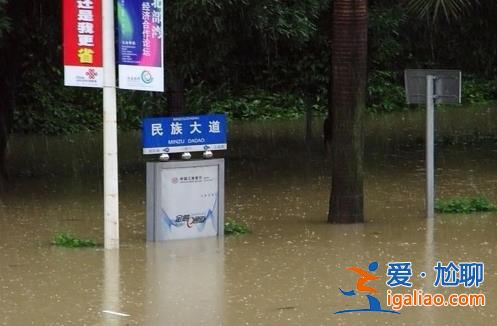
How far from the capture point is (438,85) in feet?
45.2

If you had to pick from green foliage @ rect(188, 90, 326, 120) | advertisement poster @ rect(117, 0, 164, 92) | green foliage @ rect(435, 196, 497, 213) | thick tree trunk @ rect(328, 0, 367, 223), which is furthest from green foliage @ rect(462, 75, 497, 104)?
advertisement poster @ rect(117, 0, 164, 92)

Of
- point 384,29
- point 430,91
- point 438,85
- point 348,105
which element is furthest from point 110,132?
point 384,29

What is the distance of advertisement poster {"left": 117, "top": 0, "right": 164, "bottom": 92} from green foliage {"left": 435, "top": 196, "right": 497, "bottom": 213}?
16.2 feet

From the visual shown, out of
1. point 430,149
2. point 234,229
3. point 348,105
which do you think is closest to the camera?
point 234,229

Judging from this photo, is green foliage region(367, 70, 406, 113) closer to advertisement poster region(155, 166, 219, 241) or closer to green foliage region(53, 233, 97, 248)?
advertisement poster region(155, 166, 219, 241)

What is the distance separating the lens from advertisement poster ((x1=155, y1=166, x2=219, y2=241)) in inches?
485

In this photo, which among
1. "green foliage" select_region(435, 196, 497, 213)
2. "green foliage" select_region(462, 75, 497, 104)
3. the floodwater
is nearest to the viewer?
the floodwater

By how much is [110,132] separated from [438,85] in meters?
4.72

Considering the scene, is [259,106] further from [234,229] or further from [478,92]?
[234,229]

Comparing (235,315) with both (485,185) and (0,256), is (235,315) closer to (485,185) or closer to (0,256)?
(0,256)

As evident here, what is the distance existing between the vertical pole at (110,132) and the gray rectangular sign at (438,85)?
4.36 meters

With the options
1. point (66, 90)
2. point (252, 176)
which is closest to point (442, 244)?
point (252, 176)

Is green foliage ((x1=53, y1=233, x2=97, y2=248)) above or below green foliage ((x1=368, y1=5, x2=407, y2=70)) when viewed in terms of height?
below

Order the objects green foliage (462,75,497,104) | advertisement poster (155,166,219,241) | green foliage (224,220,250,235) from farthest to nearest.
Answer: green foliage (462,75,497,104) → green foliage (224,220,250,235) → advertisement poster (155,166,219,241)
